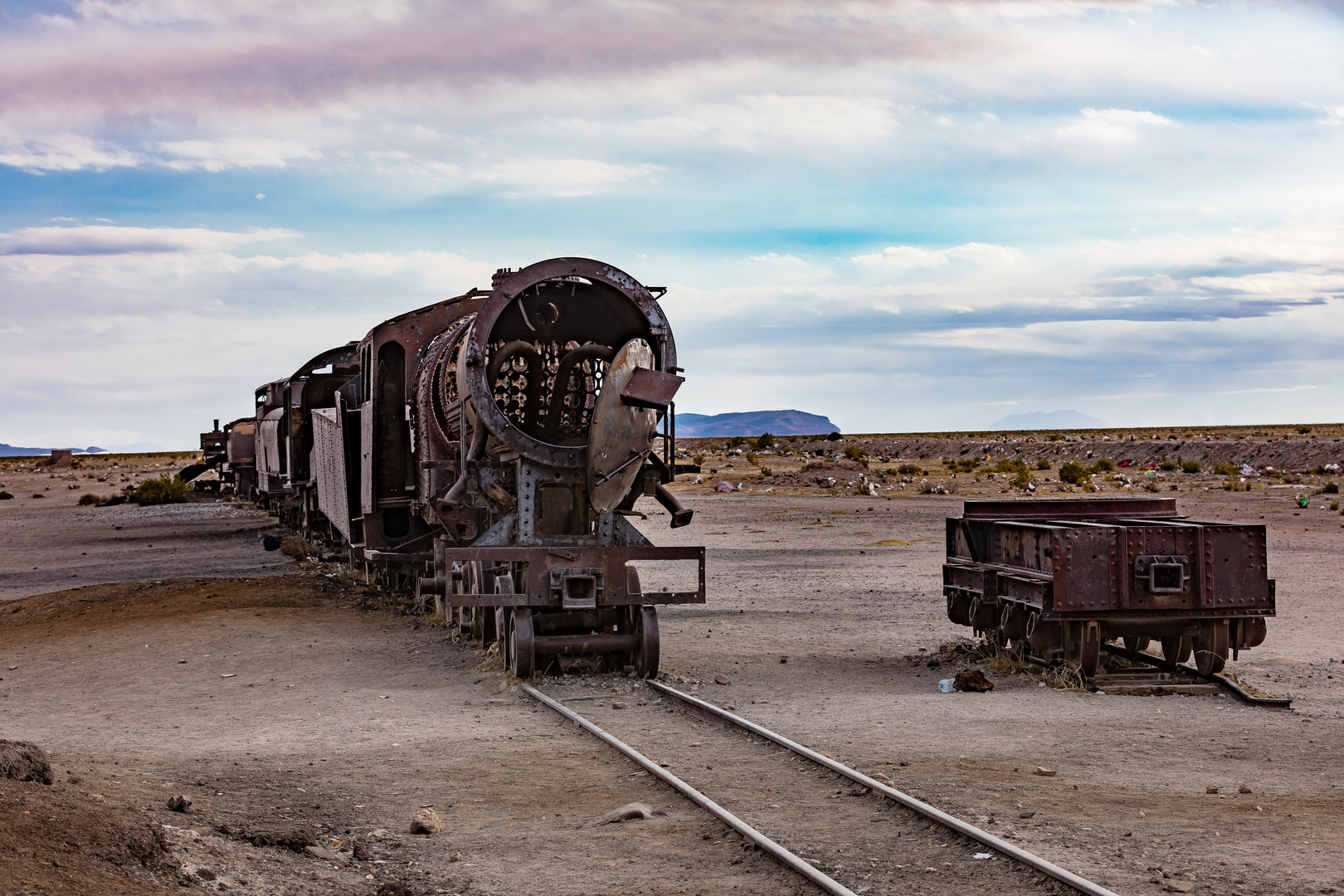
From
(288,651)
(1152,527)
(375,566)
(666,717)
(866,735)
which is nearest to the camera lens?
(866,735)

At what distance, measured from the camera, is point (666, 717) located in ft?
32.9

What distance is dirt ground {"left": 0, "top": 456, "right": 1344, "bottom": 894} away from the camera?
247 inches

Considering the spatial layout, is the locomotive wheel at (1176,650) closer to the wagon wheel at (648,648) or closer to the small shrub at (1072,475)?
the wagon wheel at (648,648)

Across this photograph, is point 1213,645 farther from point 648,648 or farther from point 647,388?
point 647,388

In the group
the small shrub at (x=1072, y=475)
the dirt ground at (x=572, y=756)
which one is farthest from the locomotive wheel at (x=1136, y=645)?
the small shrub at (x=1072, y=475)

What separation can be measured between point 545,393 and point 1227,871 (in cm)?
769

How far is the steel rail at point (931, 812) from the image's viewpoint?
19.1 ft

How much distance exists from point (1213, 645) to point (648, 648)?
503 centimetres

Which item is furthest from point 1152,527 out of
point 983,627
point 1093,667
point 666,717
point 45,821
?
point 45,821

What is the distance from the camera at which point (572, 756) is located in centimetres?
875

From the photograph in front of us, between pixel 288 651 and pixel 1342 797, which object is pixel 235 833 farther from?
pixel 288 651

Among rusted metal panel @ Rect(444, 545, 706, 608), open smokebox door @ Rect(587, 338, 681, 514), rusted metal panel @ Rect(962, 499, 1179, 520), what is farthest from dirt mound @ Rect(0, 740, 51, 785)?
rusted metal panel @ Rect(962, 499, 1179, 520)

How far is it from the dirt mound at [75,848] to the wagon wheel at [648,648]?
5.31 meters

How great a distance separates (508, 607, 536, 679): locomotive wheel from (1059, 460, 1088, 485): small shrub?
130 feet
